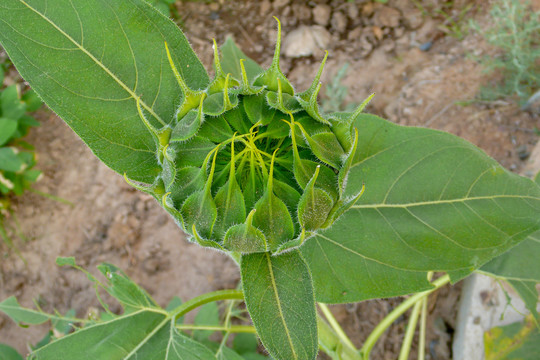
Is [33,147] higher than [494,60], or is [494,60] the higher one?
[33,147]

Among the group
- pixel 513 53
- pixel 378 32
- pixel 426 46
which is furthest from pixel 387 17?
pixel 513 53

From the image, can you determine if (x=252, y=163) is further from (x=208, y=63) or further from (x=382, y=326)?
(x=208, y=63)

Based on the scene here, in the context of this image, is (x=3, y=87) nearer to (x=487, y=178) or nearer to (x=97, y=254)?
(x=97, y=254)

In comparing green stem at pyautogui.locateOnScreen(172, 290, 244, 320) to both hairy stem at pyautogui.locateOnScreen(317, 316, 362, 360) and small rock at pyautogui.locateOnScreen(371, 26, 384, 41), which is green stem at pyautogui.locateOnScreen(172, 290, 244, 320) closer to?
hairy stem at pyautogui.locateOnScreen(317, 316, 362, 360)

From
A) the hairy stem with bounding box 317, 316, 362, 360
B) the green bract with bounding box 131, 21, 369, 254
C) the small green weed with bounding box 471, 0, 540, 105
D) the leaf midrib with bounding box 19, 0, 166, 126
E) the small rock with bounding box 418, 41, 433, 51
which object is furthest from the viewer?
the small rock with bounding box 418, 41, 433, 51

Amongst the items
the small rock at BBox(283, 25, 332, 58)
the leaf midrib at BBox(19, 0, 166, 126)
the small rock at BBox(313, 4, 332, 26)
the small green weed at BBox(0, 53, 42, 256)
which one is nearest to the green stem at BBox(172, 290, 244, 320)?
the leaf midrib at BBox(19, 0, 166, 126)

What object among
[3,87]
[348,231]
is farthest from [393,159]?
[3,87]
